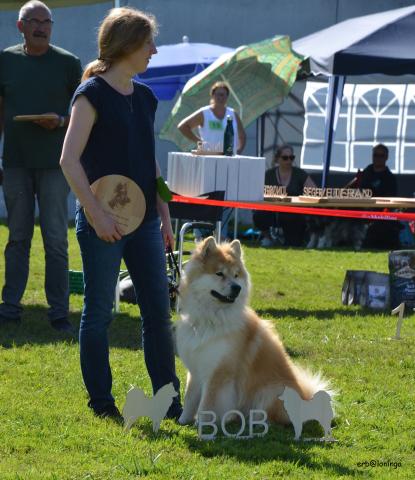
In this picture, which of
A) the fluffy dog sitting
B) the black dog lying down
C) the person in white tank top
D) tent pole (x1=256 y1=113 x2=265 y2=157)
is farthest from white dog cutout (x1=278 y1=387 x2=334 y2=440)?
tent pole (x1=256 y1=113 x2=265 y2=157)

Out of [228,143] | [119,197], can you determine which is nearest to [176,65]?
[228,143]

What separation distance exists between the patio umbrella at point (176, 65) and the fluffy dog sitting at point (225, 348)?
929 cm

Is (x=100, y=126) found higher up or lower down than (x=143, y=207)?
higher up

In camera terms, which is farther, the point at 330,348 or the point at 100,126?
the point at 330,348

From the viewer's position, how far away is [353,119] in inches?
567

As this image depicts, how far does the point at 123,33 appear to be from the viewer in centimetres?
429

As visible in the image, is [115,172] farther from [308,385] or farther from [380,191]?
[380,191]

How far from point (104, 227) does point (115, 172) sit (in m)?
0.26

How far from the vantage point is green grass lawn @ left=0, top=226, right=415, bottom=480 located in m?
3.99

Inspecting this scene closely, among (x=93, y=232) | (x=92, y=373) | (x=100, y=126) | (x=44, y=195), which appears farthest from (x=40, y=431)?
(x=44, y=195)

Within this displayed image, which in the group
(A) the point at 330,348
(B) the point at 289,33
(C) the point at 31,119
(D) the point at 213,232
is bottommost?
(A) the point at 330,348

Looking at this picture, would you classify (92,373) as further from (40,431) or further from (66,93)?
(66,93)

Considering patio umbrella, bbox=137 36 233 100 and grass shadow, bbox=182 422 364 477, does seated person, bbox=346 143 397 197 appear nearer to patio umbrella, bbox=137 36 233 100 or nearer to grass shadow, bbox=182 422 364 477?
patio umbrella, bbox=137 36 233 100

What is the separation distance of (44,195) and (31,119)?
1.65 feet
